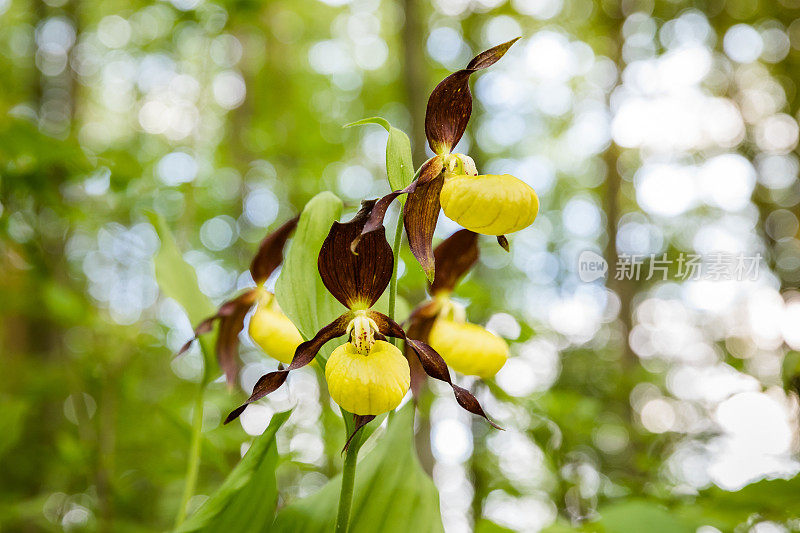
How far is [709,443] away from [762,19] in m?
4.66

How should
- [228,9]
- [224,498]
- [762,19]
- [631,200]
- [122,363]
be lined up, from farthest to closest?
[631,200]
[762,19]
[228,9]
[122,363]
[224,498]

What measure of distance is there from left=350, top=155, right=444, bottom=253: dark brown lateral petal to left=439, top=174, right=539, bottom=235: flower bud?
0.08 metres

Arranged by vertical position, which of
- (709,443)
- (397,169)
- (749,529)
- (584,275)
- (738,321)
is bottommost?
(738,321)

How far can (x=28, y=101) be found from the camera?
389 centimetres

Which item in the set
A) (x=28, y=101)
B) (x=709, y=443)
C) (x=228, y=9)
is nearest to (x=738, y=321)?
(x=709, y=443)

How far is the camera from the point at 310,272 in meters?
0.97

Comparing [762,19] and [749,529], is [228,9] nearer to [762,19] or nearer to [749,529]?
[749,529]

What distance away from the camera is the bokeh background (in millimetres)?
1914

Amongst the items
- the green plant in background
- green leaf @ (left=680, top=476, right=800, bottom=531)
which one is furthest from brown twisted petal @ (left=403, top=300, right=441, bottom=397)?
green leaf @ (left=680, top=476, right=800, bottom=531)

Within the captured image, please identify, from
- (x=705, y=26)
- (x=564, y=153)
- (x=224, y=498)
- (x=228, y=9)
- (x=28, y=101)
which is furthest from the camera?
(x=564, y=153)

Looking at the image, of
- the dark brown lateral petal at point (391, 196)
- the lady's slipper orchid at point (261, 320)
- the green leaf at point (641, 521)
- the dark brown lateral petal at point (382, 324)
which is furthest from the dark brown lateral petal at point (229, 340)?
the green leaf at point (641, 521)

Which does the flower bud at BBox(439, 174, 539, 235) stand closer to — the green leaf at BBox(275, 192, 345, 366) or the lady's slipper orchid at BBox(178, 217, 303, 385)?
the green leaf at BBox(275, 192, 345, 366)

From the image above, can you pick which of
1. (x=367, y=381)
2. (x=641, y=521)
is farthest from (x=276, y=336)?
(x=641, y=521)

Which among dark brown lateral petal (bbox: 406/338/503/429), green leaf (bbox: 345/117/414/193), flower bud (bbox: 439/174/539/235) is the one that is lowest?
dark brown lateral petal (bbox: 406/338/503/429)
